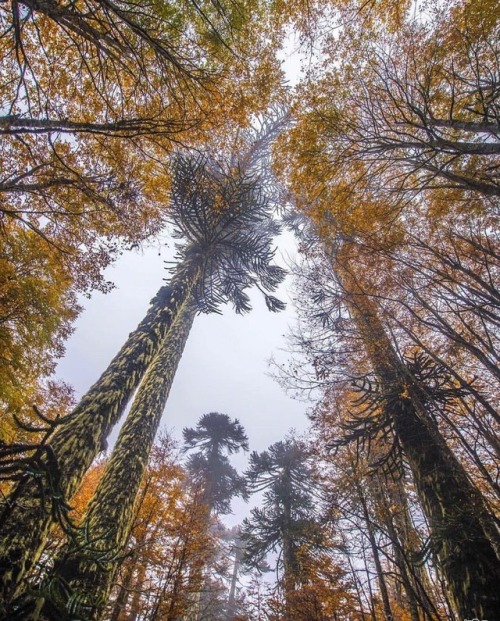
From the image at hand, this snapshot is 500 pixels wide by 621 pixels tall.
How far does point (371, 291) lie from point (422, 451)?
3351mm

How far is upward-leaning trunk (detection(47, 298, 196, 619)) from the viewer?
3150mm

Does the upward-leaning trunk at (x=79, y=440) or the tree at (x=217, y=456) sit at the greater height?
the tree at (x=217, y=456)

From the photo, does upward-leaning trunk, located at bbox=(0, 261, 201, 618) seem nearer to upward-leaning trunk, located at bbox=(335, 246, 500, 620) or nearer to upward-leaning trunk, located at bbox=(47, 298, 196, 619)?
upward-leaning trunk, located at bbox=(47, 298, 196, 619)

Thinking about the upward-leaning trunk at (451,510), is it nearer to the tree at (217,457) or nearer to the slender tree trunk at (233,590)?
the tree at (217,457)

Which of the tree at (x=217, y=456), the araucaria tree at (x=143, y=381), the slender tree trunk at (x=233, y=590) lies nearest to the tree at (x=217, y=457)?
the tree at (x=217, y=456)

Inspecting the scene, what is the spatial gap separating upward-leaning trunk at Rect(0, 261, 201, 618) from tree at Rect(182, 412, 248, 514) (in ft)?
43.3

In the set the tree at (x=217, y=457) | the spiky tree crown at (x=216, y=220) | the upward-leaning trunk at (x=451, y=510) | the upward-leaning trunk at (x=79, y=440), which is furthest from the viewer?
the tree at (x=217, y=457)

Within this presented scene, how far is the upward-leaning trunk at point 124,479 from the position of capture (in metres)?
3.15

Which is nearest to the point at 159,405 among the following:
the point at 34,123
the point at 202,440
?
the point at 34,123

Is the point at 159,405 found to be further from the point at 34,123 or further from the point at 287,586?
the point at 287,586

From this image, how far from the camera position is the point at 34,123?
4133mm

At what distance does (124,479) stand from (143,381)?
1.97 metres

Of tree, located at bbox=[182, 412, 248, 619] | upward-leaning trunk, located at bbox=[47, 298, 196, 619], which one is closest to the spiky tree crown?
upward-leaning trunk, located at bbox=[47, 298, 196, 619]

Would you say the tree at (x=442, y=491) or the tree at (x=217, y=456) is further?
the tree at (x=217, y=456)
